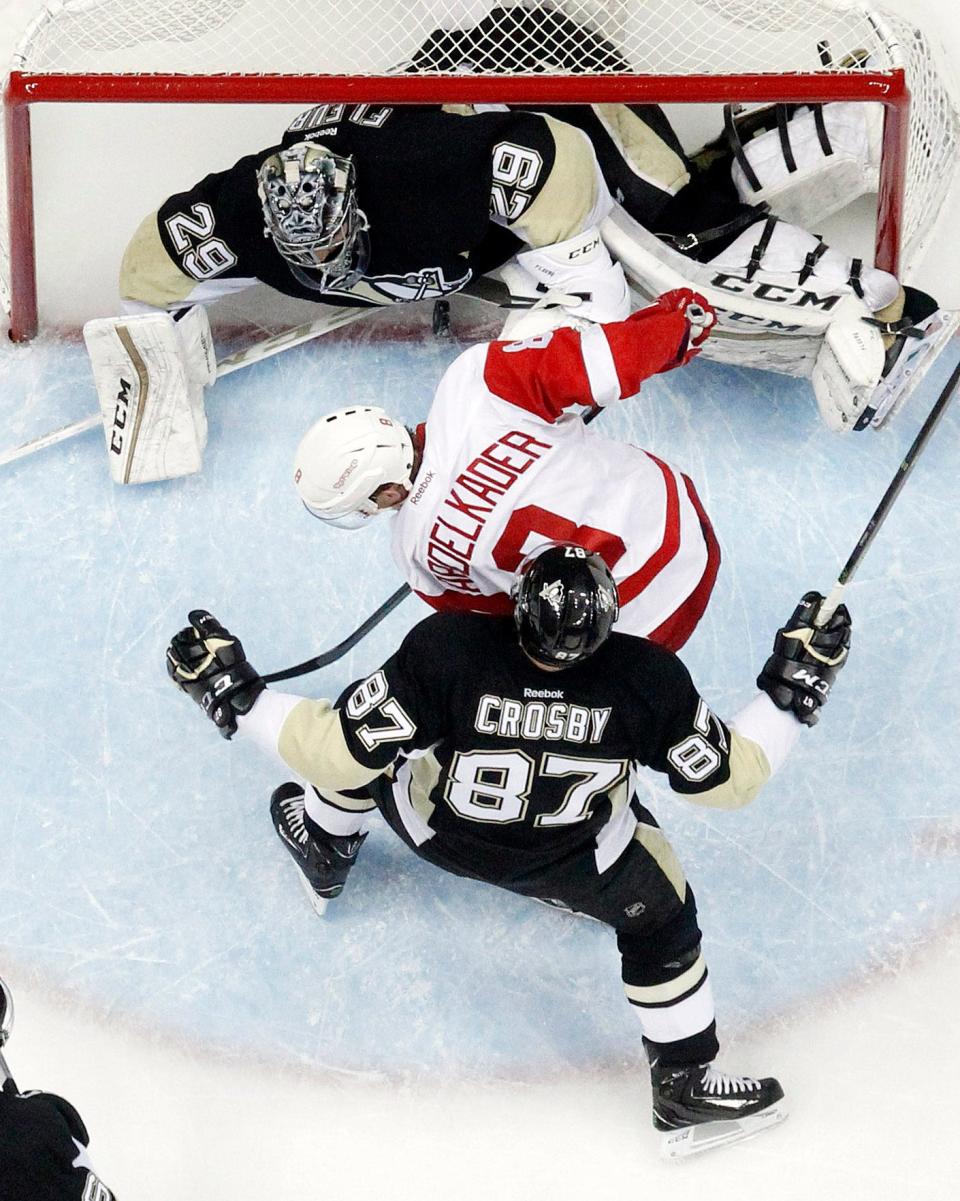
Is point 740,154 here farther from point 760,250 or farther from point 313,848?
point 313,848

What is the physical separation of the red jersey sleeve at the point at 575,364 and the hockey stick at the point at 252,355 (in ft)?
3.17

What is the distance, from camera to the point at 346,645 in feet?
10.1

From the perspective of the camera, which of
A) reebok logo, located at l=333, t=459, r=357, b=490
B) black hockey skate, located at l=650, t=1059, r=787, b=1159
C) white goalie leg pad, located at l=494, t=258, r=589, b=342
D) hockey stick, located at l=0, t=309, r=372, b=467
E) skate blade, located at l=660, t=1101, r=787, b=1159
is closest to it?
reebok logo, located at l=333, t=459, r=357, b=490

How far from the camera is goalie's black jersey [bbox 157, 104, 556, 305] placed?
2895 millimetres

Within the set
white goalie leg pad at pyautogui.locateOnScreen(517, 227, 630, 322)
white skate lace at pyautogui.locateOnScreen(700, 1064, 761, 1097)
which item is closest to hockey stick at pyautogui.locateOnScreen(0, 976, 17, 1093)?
white skate lace at pyautogui.locateOnScreen(700, 1064, 761, 1097)

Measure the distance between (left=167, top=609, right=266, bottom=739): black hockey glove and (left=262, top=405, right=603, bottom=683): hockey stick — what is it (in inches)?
19.7

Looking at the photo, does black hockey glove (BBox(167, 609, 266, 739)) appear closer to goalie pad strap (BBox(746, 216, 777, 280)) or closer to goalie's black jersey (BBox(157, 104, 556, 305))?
goalie's black jersey (BBox(157, 104, 556, 305))

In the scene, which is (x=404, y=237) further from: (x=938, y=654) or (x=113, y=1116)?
(x=113, y=1116)

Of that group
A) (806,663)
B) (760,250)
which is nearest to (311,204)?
(760,250)

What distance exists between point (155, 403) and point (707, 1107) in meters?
1.87

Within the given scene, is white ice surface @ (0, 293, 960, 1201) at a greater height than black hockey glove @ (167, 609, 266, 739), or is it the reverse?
black hockey glove @ (167, 609, 266, 739)

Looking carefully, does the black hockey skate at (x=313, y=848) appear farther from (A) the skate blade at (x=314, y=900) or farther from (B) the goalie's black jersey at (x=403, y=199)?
(B) the goalie's black jersey at (x=403, y=199)

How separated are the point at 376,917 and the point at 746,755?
0.95 metres

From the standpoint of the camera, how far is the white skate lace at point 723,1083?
2.60 metres
